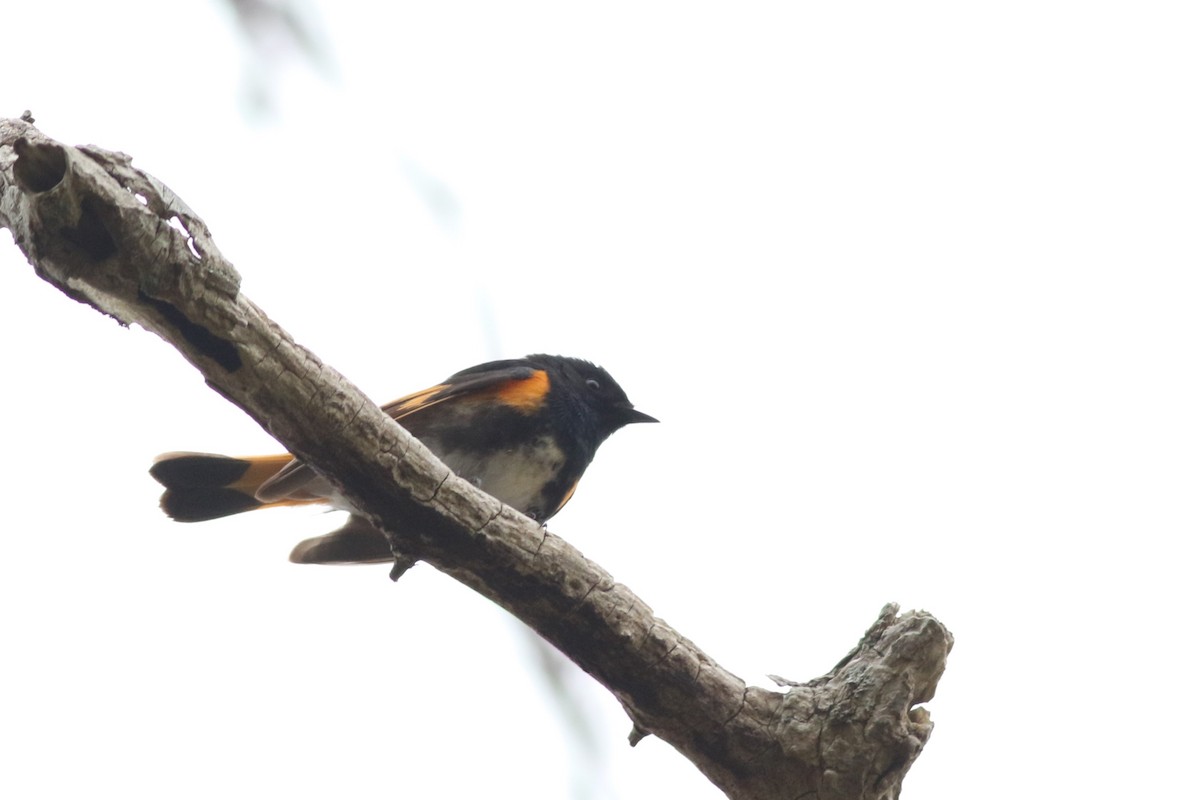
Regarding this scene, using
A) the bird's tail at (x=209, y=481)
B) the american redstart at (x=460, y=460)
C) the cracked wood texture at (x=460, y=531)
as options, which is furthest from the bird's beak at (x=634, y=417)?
the cracked wood texture at (x=460, y=531)

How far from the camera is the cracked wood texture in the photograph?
2.01m

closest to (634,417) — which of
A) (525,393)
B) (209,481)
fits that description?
(525,393)

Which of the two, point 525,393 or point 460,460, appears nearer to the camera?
point 460,460

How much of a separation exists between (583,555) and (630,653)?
239 millimetres

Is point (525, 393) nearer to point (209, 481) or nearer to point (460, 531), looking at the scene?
point (209, 481)

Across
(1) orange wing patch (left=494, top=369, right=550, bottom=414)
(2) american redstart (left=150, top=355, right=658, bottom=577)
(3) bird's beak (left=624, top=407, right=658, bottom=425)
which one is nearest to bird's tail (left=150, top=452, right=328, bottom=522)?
(2) american redstart (left=150, top=355, right=658, bottom=577)

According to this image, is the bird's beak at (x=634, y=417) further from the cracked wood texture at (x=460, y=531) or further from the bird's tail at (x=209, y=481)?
the cracked wood texture at (x=460, y=531)

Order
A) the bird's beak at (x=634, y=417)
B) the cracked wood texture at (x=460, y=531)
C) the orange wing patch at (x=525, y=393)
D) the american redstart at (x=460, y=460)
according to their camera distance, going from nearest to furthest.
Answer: the cracked wood texture at (x=460, y=531) → the american redstart at (x=460, y=460) → the orange wing patch at (x=525, y=393) → the bird's beak at (x=634, y=417)

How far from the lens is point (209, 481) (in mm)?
3738

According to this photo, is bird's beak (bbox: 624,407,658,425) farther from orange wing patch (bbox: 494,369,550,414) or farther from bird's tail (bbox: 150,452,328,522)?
bird's tail (bbox: 150,452,328,522)

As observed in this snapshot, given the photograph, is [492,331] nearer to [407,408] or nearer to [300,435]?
[407,408]

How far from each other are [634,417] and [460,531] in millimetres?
2367

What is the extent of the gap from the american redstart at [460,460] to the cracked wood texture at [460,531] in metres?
1.28

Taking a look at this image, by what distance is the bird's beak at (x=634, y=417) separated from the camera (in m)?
4.60
